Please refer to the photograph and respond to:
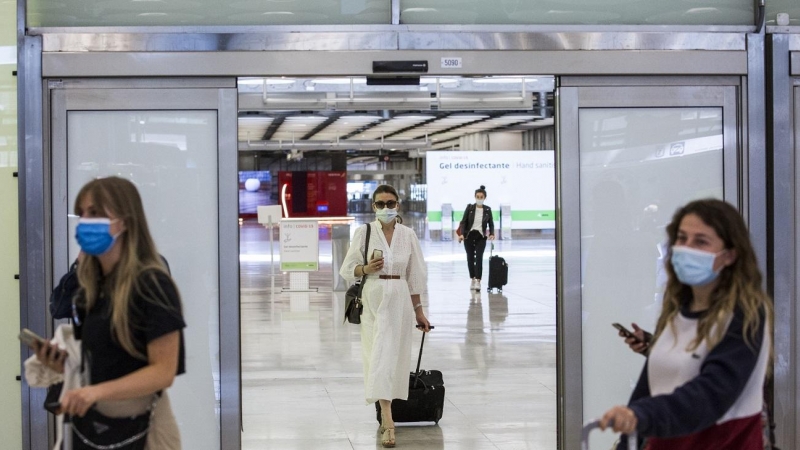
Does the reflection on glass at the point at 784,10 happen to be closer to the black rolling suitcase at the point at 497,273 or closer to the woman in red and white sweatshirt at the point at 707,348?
the woman in red and white sweatshirt at the point at 707,348

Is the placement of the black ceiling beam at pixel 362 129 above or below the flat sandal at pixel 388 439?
above

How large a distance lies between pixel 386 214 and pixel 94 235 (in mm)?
4569

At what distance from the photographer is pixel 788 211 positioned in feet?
20.8

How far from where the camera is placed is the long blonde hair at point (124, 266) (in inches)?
126

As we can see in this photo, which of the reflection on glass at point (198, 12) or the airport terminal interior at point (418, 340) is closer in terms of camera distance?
the reflection on glass at point (198, 12)

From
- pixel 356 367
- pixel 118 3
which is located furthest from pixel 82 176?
pixel 356 367

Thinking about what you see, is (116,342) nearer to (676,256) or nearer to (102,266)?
(102,266)

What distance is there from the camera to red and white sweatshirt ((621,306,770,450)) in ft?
9.71

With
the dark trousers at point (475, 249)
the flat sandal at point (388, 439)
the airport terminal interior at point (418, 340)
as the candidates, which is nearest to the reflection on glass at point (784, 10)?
the airport terminal interior at point (418, 340)

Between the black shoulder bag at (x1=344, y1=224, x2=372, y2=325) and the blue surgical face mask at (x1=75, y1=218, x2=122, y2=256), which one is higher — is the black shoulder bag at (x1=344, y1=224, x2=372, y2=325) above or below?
below

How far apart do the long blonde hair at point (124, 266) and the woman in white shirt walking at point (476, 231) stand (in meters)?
15.9

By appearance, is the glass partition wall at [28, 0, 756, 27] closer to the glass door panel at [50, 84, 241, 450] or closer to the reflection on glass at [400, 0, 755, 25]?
the reflection on glass at [400, 0, 755, 25]

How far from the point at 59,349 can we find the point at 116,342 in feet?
0.80

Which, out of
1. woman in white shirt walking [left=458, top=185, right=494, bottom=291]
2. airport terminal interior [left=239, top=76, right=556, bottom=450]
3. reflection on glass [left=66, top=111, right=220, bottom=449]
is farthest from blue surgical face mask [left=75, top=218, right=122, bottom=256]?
woman in white shirt walking [left=458, top=185, right=494, bottom=291]
